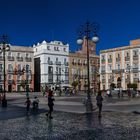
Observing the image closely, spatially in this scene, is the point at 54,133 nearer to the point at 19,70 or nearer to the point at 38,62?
the point at 19,70

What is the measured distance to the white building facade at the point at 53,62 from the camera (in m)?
102

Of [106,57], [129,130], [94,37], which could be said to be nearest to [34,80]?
[106,57]

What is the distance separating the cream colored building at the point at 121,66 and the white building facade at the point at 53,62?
44.5 feet

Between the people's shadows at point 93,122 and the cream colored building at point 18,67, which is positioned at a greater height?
the cream colored building at point 18,67

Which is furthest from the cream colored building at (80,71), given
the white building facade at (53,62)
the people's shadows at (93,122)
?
the people's shadows at (93,122)

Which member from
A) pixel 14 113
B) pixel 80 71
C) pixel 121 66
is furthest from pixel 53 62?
pixel 14 113

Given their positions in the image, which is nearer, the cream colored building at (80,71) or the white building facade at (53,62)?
the white building facade at (53,62)

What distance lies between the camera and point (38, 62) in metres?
105

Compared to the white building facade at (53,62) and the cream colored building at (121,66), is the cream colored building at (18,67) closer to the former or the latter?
the white building facade at (53,62)

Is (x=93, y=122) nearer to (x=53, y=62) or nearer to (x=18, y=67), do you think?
(x=18, y=67)

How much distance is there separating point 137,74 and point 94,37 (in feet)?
215

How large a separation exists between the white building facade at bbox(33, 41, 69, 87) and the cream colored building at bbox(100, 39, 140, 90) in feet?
44.5

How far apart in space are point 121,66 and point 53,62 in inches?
848

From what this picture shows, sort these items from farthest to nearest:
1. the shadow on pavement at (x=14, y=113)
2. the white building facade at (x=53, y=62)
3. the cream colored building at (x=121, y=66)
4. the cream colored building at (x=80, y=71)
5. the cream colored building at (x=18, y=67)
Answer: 1. the cream colored building at (x=80, y=71)
2. the white building facade at (x=53, y=62)
3. the cream colored building at (x=18, y=67)
4. the cream colored building at (x=121, y=66)
5. the shadow on pavement at (x=14, y=113)
